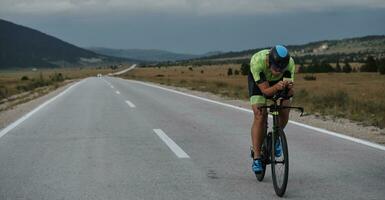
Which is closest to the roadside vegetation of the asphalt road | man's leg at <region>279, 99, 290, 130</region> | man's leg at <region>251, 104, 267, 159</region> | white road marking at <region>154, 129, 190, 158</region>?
the asphalt road

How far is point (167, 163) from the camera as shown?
798cm

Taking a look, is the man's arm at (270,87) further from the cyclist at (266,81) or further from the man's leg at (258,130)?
the man's leg at (258,130)

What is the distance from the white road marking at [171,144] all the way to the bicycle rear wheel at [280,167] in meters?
2.61

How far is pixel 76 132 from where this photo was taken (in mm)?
11828

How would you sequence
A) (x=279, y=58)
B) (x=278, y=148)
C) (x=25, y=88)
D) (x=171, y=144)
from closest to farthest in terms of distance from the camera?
(x=279, y=58)
(x=278, y=148)
(x=171, y=144)
(x=25, y=88)

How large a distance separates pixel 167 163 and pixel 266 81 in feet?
8.00

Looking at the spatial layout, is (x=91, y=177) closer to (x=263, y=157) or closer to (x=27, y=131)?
(x=263, y=157)

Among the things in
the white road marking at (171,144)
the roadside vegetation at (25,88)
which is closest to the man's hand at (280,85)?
the white road marking at (171,144)

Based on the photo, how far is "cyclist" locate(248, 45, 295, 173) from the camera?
5922mm

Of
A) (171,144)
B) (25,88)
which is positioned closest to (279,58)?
(171,144)

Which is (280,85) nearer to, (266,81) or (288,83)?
(288,83)

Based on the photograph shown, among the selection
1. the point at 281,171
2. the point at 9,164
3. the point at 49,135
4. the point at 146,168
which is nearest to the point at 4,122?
the point at 49,135

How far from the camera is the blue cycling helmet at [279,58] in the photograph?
5.86m

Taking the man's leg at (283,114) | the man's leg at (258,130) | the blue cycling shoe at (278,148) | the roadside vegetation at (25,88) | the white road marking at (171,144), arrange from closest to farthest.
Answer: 1. the blue cycling shoe at (278,148)
2. the man's leg at (283,114)
3. the man's leg at (258,130)
4. the white road marking at (171,144)
5. the roadside vegetation at (25,88)
